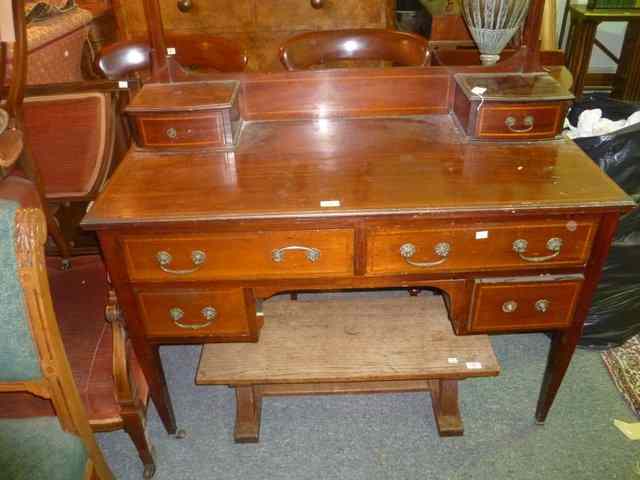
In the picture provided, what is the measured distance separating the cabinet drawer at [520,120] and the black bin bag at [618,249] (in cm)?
33

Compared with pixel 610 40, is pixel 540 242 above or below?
above

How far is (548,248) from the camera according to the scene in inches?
56.8

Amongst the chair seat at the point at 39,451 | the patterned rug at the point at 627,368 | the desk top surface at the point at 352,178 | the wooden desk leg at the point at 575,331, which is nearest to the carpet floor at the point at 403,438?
the patterned rug at the point at 627,368

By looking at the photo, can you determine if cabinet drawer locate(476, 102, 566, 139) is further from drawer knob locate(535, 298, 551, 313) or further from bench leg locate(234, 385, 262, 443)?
bench leg locate(234, 385, 262, 443)

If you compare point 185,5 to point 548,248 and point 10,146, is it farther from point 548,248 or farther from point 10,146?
point 548,248

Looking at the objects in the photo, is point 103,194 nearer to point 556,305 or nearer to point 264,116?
point 264,116

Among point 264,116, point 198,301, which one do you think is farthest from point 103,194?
point 264,116

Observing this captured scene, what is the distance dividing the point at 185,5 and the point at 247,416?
2.33 m

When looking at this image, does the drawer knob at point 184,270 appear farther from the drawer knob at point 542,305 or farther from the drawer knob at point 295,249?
the drawer knob at point 542,305

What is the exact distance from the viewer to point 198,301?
4.95 feet

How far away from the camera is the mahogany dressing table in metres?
1.37

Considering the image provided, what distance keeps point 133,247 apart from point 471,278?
0.92 m

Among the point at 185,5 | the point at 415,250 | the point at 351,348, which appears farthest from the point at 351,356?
the point at 185,5

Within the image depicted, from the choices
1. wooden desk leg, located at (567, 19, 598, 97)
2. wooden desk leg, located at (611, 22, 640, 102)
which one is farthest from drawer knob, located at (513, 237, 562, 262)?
wooden desk leg, located at (611, 22, 640, 102)
